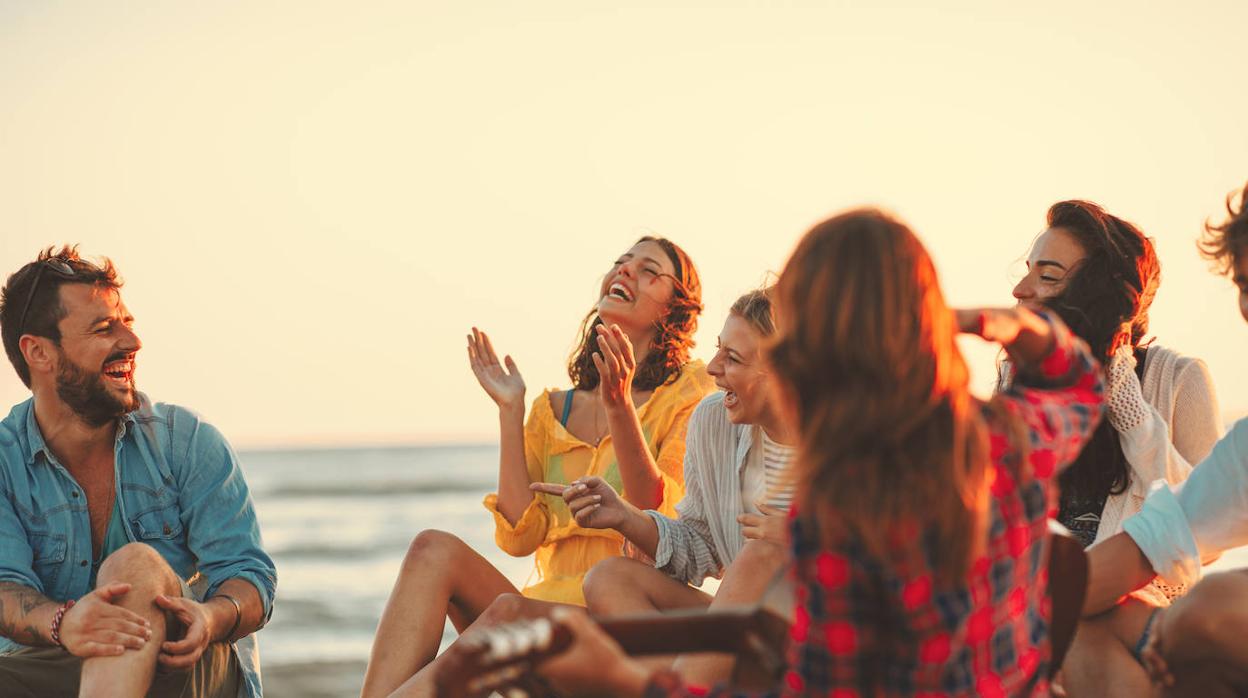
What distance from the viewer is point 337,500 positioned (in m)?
25.6

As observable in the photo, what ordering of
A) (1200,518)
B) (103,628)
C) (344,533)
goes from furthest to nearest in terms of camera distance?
(344,533) < (103,628) < (1200,518)

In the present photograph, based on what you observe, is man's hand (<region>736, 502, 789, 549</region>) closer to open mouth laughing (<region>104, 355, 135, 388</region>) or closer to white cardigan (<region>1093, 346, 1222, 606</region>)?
white cardigan (<region>1093, 346, 1222, 606</region>)

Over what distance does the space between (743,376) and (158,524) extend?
6.37 feet

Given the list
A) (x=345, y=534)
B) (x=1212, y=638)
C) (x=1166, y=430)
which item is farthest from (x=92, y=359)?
(x=345, y=534)

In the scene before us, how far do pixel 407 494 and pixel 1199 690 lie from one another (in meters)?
24.6

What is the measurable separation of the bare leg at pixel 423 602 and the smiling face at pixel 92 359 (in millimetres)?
1122

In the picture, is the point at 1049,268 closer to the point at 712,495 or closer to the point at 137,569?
the point at 712,495

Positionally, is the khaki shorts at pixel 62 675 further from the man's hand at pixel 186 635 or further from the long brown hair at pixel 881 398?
the long brown hair at pixel 881 398

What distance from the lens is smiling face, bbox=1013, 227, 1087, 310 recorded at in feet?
12.5

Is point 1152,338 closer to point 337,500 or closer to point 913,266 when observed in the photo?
point 913,266

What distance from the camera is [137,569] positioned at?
12.3ft

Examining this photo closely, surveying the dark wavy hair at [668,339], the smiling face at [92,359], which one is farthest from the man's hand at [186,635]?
the dark wavy hair at [668,339]

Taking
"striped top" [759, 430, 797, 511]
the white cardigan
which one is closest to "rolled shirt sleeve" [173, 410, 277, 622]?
"striped top" [759, 430, 797, 511]

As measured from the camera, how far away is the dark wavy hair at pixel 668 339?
196 inches
